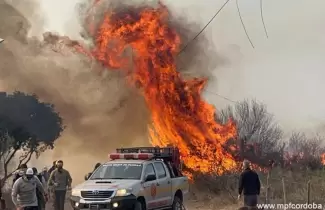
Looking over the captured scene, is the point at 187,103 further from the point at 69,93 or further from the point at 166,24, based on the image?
the point at 69,93

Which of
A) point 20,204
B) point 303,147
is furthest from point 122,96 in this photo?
point 20,204

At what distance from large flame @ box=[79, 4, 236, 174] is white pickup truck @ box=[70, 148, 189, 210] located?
760 centimetres

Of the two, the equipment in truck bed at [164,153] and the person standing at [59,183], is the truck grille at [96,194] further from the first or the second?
the person standing at [59,183]

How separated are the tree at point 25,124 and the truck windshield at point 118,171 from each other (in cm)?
1819

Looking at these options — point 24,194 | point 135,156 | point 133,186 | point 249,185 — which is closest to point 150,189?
point 133,186

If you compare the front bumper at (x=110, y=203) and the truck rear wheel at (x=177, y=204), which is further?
the truck rear wheel at (x=177, y=204)

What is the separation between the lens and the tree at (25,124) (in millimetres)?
33156

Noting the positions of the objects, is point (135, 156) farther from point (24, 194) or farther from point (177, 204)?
point (24, 194)

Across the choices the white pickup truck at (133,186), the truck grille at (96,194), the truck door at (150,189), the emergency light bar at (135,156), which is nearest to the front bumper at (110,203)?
the white pickup truck at (133,186)

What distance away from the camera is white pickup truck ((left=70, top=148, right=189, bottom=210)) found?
14.1 m

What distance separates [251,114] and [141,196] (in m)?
33.7

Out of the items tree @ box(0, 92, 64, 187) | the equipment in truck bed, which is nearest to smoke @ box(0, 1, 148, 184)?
tree @ box(0, 92, 64, 187)

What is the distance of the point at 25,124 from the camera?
34.0 metres

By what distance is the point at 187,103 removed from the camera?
2623cm
